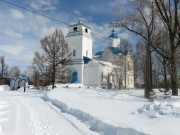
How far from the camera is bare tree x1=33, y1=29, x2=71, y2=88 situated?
4072 cm

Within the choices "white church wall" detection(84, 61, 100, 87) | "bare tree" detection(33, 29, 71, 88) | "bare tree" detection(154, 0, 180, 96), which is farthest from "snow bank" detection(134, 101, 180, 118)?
"white church wall" detection(84, 61, 100, 87)

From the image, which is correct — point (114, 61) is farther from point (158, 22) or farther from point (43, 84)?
point (158, 22)

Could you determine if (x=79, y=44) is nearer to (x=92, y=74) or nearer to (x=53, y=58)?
(x=92, y=74)

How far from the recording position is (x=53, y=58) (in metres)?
40.5

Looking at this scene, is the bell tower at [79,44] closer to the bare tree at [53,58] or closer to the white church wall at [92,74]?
the white church wall at [92,74]

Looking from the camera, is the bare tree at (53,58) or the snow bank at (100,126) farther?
the bare tree at (53,58)

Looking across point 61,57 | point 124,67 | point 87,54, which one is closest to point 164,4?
point 61,57

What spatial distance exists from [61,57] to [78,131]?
113ft

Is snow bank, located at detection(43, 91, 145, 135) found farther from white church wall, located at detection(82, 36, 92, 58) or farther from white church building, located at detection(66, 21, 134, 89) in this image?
white church wall, located at detection(82, 36, 92, 58)

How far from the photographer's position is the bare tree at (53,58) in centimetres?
4072

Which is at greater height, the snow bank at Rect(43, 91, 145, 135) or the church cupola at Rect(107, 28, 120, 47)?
the church cupola at Rect(107, 28, 120, 47)

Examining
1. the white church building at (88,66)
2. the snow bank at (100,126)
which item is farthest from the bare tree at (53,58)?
the snow bank at (100,126)

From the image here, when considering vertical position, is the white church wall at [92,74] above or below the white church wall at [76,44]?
below

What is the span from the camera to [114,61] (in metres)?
65.6
